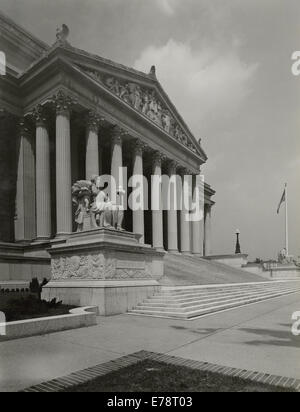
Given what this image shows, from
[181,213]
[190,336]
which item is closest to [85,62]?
[181,213]

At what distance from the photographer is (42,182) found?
28562 mm

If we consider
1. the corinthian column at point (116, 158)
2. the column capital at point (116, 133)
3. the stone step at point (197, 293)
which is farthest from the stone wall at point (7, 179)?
the stone step at point (197, 293)

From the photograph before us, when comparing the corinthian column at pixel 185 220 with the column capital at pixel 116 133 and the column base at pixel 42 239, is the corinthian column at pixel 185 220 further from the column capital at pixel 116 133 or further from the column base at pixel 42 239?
the column base at pixel 42 239

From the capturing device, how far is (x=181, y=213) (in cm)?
4766

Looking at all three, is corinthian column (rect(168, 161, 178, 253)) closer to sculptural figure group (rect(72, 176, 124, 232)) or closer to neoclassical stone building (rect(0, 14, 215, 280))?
neoclassical stone building (rect(0, 14, 215, 280))

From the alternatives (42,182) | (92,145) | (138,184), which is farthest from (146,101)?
(42,182)

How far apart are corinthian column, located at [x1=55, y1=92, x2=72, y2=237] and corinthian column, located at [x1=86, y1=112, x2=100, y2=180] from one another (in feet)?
8.39

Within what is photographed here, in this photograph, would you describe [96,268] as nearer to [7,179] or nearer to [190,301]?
[190,301]

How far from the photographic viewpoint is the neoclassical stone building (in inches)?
1101

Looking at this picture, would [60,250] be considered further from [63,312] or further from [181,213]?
[181,213]

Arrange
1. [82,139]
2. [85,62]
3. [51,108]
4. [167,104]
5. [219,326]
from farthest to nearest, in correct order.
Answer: [167,104], [82,139], [85,62], [51,108], [219,326]

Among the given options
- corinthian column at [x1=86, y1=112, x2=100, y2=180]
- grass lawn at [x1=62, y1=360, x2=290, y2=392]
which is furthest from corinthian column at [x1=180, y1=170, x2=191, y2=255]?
grass lawn at [x1=62, y1=360, x2=290, y2=392]

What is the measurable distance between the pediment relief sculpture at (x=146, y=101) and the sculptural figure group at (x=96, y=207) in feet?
52.2

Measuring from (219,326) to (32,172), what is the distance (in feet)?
74.1
